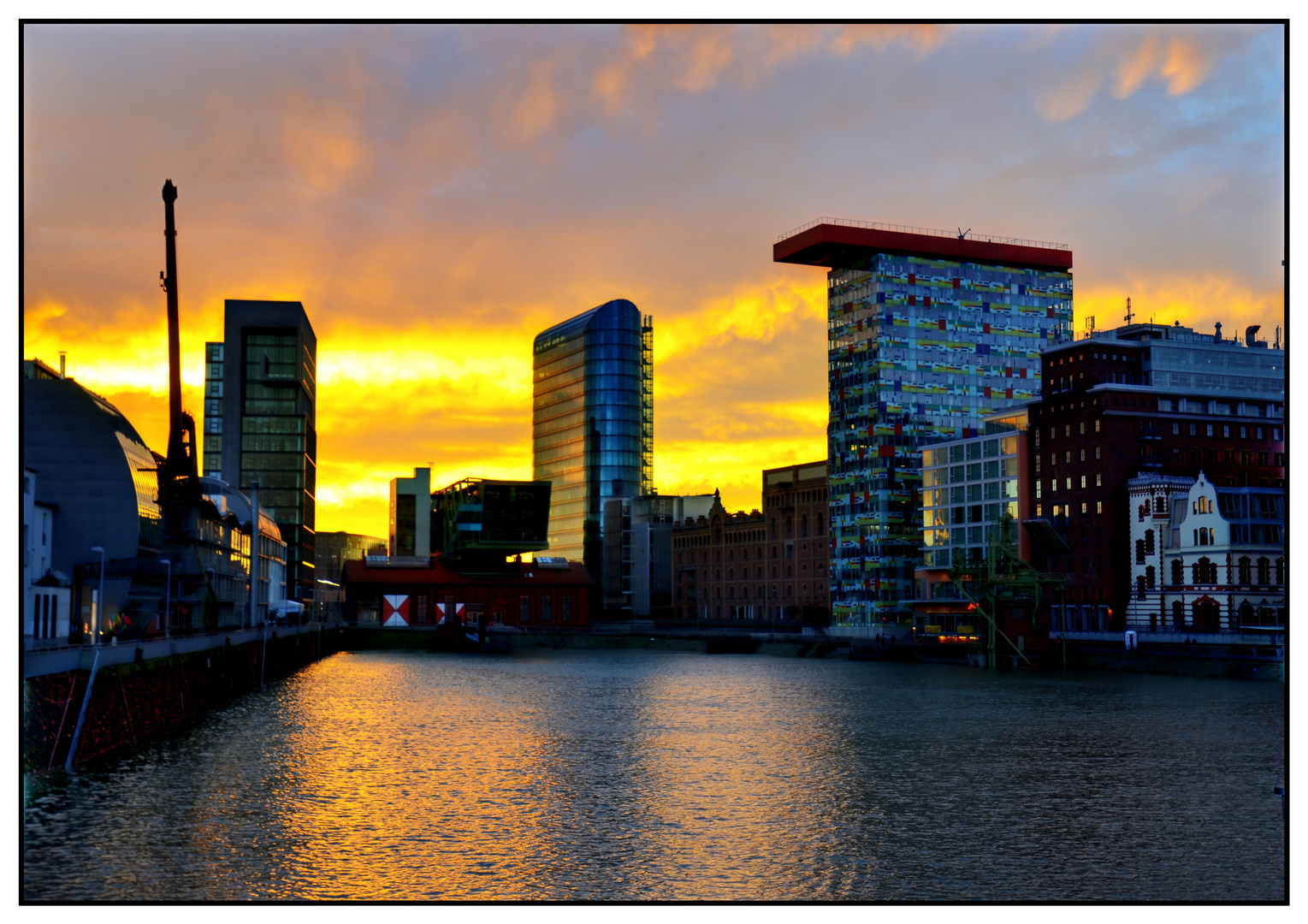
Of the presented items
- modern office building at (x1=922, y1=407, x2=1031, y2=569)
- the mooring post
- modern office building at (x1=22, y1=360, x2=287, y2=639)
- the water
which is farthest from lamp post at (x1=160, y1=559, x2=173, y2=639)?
modern office building at (x1=922, y1=407, x2=1031, y2=569)

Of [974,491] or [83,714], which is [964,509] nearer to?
[974,491]

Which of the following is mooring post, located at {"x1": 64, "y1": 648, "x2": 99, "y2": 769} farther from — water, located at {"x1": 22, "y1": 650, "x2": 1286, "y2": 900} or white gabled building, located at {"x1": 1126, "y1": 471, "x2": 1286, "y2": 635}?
white gabled building, located at {"x1": 1126, "y1": 471, "x2": 1286, "y2": 635}

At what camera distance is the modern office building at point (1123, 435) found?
5394 inches

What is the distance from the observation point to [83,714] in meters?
49.2

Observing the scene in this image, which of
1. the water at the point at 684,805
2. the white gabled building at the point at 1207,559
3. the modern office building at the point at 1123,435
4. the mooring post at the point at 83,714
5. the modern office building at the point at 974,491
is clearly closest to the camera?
the water at the point at 684,805

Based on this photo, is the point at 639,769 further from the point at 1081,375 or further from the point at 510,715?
the point at 1081,375

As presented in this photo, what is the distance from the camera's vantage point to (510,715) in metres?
75.8

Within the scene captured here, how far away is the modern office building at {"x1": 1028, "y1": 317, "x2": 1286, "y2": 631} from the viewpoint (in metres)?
137

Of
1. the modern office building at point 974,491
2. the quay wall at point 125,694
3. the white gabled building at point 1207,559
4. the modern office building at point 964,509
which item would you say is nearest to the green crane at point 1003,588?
the white gabled building at point 1207,559

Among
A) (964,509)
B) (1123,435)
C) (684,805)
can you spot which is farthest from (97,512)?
(964,509)

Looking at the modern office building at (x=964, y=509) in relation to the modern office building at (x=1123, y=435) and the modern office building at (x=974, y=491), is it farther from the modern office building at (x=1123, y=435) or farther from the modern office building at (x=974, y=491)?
the modern office building at (x=1123, y=435)

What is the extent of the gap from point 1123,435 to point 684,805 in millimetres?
107258

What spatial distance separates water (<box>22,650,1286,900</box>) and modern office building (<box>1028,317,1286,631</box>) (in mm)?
59018

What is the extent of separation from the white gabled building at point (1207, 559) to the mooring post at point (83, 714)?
9589 cm
